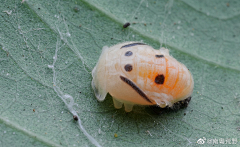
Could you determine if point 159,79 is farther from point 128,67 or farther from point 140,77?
point 128,67

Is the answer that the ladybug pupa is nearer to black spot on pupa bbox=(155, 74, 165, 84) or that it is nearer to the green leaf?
black spot on pupa bbox=(155, 74, 165, 84)

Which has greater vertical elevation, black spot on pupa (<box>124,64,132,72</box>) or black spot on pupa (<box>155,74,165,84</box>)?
black spot on pupa (<box>124,64,132,72</box>)

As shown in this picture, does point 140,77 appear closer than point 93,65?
Yes

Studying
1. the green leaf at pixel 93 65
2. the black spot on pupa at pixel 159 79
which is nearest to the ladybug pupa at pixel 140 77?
the black spot on pupa at pixel 159 79

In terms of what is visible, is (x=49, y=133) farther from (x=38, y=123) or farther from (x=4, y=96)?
(x=4, y=96)

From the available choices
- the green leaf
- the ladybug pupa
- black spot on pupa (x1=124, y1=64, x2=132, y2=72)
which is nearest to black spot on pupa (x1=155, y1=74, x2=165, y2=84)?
the ladybug pupa

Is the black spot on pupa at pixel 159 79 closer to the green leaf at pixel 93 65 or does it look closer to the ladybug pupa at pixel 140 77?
the ladybug pupa at pixel 140 77

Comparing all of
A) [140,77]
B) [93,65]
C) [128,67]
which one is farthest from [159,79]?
[93,65]
